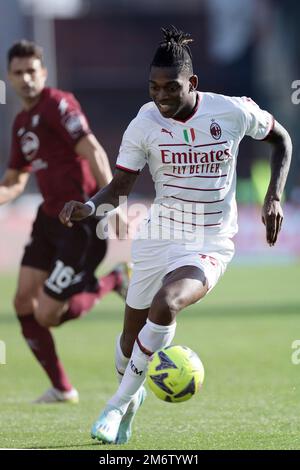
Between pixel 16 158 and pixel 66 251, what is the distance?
925mm

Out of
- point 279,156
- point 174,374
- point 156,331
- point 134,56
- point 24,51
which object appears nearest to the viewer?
point 174,374

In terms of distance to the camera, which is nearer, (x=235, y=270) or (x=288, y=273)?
Answer: (x=288, y=273)

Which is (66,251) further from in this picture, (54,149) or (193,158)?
(193,158)

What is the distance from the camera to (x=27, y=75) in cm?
856

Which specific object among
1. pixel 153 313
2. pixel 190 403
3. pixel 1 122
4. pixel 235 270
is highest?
pixel 153 313

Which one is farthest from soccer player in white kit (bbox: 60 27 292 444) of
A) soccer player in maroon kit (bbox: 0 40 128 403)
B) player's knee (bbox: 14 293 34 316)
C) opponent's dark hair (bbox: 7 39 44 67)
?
opponent's dark hair (bbox: 7 39 44 67)

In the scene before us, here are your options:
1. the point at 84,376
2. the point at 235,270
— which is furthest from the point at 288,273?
the point at 84,376

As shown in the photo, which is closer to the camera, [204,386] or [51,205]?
[51,205]

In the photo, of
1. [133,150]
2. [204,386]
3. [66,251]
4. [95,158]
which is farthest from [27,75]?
[204,386]

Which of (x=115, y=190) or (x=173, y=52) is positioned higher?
(x=173, y=52)

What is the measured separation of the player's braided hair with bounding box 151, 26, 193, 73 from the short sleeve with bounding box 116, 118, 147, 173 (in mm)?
424

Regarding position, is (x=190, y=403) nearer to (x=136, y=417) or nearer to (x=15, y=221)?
(x=136, y=417)

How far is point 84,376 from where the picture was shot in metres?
9.80
